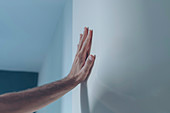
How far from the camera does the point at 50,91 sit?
552 mm

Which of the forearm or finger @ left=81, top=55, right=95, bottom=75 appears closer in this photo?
the forearm

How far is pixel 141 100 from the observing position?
1.12 ft

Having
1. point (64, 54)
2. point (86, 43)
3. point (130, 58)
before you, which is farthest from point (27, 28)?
point (130, 58)

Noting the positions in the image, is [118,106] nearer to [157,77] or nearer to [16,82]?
[157,77]

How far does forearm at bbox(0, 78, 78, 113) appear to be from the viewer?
0.48 m

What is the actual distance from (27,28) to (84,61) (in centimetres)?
136

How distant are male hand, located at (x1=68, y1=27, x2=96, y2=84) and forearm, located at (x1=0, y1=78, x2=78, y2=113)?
0.15 feet

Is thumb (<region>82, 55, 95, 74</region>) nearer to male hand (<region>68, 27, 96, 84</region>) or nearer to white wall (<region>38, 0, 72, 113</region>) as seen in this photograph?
male hand (<region>68, 27, 96, 84</region>)

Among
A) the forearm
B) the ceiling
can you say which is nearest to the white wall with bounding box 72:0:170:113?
the forearm

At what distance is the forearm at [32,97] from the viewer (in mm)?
476

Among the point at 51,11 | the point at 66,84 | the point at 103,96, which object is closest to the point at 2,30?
the point at 51,11

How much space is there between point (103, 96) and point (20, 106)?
243 millimetres

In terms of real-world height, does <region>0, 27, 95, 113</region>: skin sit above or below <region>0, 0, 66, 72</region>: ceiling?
below

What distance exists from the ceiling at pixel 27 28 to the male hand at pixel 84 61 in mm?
906
